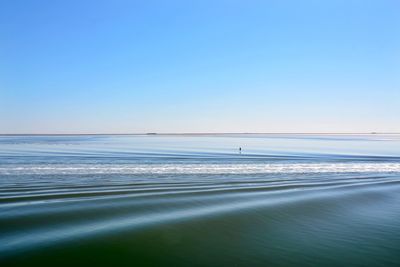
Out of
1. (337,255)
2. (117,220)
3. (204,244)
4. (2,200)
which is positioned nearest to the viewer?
(337,255)

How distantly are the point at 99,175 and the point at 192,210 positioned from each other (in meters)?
9.58

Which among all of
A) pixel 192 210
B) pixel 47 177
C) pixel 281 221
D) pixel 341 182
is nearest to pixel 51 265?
pixel 192 210

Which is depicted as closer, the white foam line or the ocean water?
the ocean water

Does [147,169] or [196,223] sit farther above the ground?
[147,169]

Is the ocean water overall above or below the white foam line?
below

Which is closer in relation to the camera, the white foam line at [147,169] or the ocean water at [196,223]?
the ocean water at [196,223]

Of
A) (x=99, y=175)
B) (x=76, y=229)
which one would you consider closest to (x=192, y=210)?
(x=76, y=229)

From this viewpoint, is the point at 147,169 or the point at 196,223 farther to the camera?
the point at 147,169

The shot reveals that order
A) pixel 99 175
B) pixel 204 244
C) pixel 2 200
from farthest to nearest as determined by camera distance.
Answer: pixel 99 175, pixel 2 200, pixel 204 244

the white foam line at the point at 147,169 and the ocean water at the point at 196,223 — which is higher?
the white foam line at the point at 147,169

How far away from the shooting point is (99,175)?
758 inches

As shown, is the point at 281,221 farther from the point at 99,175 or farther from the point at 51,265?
the point at 99,175

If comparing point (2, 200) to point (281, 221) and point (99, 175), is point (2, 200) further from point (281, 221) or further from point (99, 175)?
point (281, 221)

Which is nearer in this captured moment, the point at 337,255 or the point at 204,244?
the point at 337,255
